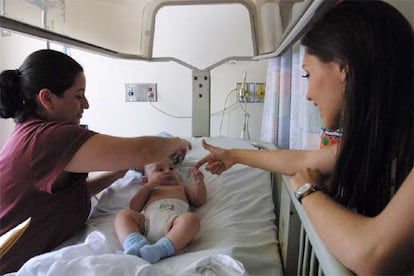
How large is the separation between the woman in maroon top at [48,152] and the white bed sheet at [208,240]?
0.12 meters

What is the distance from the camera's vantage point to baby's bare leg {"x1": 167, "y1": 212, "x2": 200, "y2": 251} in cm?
107

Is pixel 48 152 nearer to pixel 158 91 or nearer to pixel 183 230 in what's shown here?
pixel 183 230

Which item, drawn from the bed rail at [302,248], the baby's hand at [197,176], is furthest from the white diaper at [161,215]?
the bed rail at [302,248]

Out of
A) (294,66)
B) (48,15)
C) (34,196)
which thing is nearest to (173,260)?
(34,196)

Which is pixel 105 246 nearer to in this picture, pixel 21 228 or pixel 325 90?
pixel 21 228

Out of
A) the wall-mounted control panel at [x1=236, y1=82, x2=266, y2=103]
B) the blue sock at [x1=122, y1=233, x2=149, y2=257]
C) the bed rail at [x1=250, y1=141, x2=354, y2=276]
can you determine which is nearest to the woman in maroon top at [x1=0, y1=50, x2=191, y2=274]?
the blue sock at [x1=122, y1=233, x2=149, y2=257]

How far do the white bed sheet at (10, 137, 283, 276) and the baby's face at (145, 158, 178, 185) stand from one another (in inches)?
2.3

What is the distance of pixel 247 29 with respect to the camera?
8.14 ft

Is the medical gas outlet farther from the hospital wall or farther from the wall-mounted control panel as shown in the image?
the wall-mounted control panel

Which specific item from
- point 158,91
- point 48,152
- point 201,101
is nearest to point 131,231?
point 48,152

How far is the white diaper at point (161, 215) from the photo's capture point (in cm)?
118

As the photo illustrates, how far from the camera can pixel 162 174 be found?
5.20ft

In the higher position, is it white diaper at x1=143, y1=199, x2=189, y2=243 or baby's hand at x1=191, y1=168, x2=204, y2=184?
baby's hand at x1=191, y1=168, x2=204, y2=184

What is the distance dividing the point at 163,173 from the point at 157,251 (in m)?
0.61
